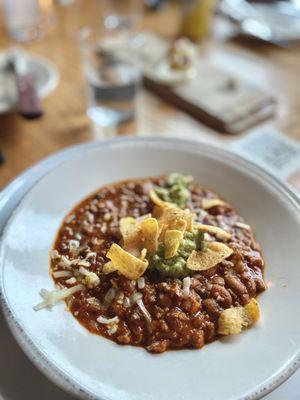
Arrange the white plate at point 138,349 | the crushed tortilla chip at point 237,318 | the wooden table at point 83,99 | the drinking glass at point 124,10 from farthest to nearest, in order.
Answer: the drinking glass at point 124,10 → the wooden table at point 83,99 → the crushed tortilla chip at point 237,318 → the white plate at point 138,349

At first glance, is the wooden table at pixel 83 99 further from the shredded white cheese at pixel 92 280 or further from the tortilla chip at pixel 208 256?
the tortilla chip at pixel 208 256

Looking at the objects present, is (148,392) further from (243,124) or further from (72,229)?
(243,124)

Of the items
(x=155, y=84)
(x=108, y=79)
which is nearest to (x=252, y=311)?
(x=108, y=79)

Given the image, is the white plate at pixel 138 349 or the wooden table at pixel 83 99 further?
the wooden table at pixel 83 99

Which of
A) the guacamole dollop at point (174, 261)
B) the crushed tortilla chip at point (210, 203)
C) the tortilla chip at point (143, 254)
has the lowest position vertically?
the crushed tortilla chip at point (210, 203)

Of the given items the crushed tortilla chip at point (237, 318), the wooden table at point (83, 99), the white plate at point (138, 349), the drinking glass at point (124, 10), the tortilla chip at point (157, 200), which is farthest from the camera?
the drinking glass at point (124, 10)

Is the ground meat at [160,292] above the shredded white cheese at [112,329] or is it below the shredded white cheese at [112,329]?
above

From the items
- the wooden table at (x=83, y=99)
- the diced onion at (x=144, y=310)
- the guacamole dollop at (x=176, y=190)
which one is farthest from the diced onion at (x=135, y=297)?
the wooden table at (x=83, y=99)
